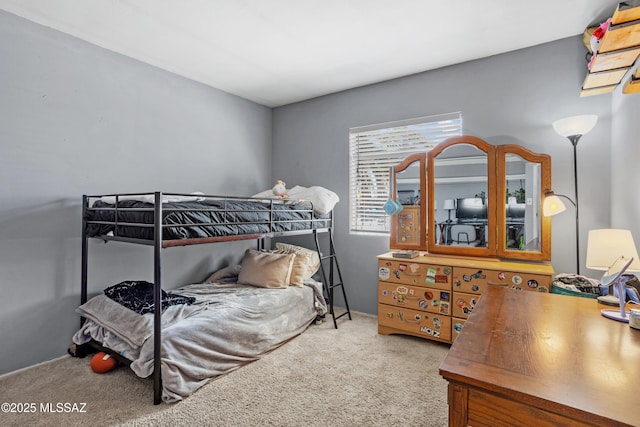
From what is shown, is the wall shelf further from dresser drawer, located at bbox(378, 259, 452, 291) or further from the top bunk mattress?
the top bunk mattress

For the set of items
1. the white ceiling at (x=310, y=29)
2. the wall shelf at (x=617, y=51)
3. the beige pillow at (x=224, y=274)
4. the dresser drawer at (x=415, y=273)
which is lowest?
the beige pillow at (x=224, y=274)

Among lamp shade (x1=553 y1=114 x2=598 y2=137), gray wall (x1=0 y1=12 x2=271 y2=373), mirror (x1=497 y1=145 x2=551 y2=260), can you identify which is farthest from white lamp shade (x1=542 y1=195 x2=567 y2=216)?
gray wall (x1=0 y1=12 x2=271 y2=373)

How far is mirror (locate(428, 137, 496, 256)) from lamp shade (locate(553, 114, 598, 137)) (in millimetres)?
482

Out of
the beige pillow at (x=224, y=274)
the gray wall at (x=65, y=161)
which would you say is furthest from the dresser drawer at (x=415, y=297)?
the gray wall at (x=65, y=161)

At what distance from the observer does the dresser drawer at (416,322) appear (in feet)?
8.30

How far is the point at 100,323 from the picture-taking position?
2.25 m

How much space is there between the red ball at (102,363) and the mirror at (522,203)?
10.2 ft

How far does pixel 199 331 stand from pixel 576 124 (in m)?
3.00

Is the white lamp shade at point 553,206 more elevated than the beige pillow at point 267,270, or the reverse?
the white lamp shade at point 553,206

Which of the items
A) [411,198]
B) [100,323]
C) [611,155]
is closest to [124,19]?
[100,323]

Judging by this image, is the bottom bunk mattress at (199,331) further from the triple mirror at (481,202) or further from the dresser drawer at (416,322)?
the triple mirror at (481,202)

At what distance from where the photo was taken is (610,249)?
142 centimetres

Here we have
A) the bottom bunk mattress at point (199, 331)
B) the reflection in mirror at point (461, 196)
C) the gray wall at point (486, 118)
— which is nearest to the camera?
the bottom bunk mattress at point (199, 331)

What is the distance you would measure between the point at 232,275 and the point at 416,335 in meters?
1.90
